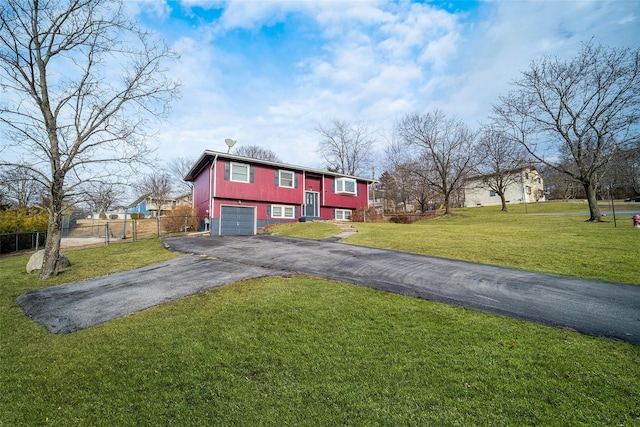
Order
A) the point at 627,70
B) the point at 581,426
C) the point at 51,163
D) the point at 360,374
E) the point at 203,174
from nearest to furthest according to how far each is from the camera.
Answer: the point at 581,426 < the point at 360,374 < the point at 51,163 < the point at 627,70 < the point at 203,174

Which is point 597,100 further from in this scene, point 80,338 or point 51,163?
point 51,163

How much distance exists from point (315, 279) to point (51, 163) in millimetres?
8836

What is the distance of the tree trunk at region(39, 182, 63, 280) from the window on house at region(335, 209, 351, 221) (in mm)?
19695

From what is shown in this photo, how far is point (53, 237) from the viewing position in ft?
27.6

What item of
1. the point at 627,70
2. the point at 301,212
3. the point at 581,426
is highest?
the point at 627,70

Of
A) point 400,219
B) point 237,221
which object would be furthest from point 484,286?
point 400,219

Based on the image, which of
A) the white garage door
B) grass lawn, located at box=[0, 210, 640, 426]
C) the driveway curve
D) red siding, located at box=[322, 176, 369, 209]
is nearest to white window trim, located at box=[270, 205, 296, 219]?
the white garage door

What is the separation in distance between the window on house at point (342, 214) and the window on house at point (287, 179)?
5815 millimetres

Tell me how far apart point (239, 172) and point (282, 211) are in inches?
178

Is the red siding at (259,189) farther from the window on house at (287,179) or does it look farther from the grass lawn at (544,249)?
the grass lawn at (544,249)

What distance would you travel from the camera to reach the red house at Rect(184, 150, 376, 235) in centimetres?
1823

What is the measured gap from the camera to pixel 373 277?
22.8 feet

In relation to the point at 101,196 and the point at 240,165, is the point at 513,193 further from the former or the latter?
the point at 101,196

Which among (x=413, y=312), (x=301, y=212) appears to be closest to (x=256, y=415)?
(x=413, y=312)
